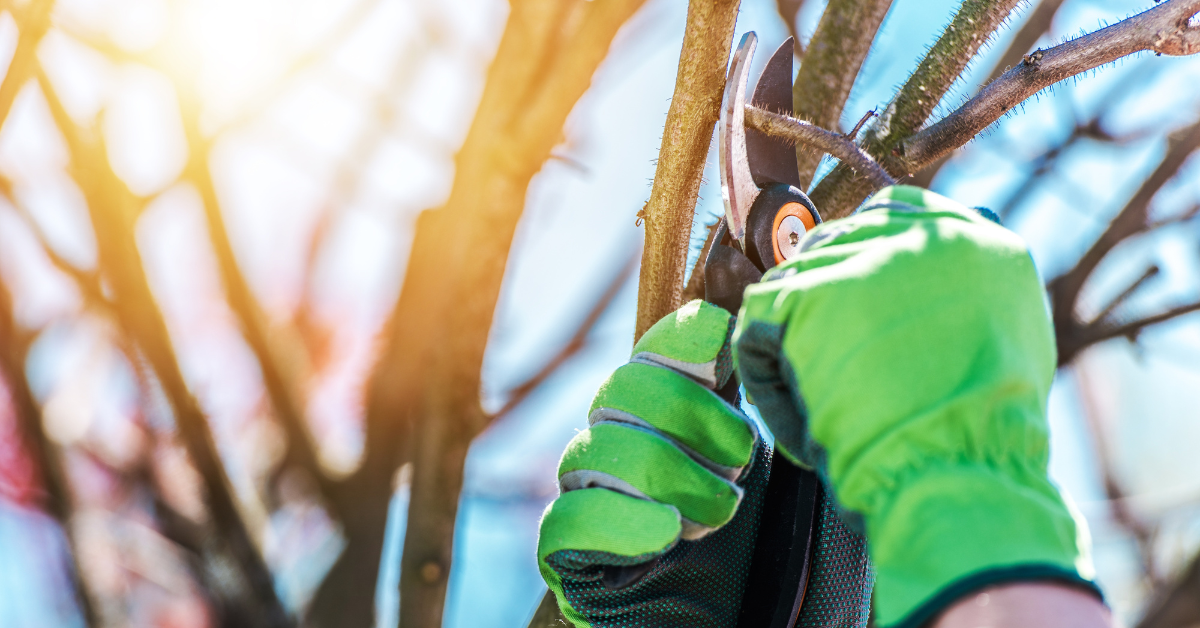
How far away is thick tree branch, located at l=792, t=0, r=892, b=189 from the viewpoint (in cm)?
90

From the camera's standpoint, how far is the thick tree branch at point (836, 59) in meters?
0.90

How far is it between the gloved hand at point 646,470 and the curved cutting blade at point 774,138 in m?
0.17

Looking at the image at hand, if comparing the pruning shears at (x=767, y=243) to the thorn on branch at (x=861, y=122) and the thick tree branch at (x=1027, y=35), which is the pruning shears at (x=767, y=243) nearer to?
the thorn on branch at (x=861, y=122)

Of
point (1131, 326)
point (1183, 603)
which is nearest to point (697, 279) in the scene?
point (1131, 326)

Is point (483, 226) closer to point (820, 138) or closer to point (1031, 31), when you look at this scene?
point (820, 138)

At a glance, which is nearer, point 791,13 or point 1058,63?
point 1058,63

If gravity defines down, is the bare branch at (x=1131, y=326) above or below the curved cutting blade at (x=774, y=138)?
below

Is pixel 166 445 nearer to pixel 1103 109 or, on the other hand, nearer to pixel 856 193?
pixel 856 193

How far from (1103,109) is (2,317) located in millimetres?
2706

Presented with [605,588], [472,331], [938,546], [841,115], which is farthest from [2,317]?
[938,546]

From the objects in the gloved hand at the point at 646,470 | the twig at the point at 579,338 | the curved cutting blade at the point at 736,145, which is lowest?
the twig at the point at 579,338

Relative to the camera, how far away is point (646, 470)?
0.54 m

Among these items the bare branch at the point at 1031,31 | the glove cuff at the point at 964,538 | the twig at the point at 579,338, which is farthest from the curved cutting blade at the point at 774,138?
the twig at the point at 579,338

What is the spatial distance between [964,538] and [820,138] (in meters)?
0.36
